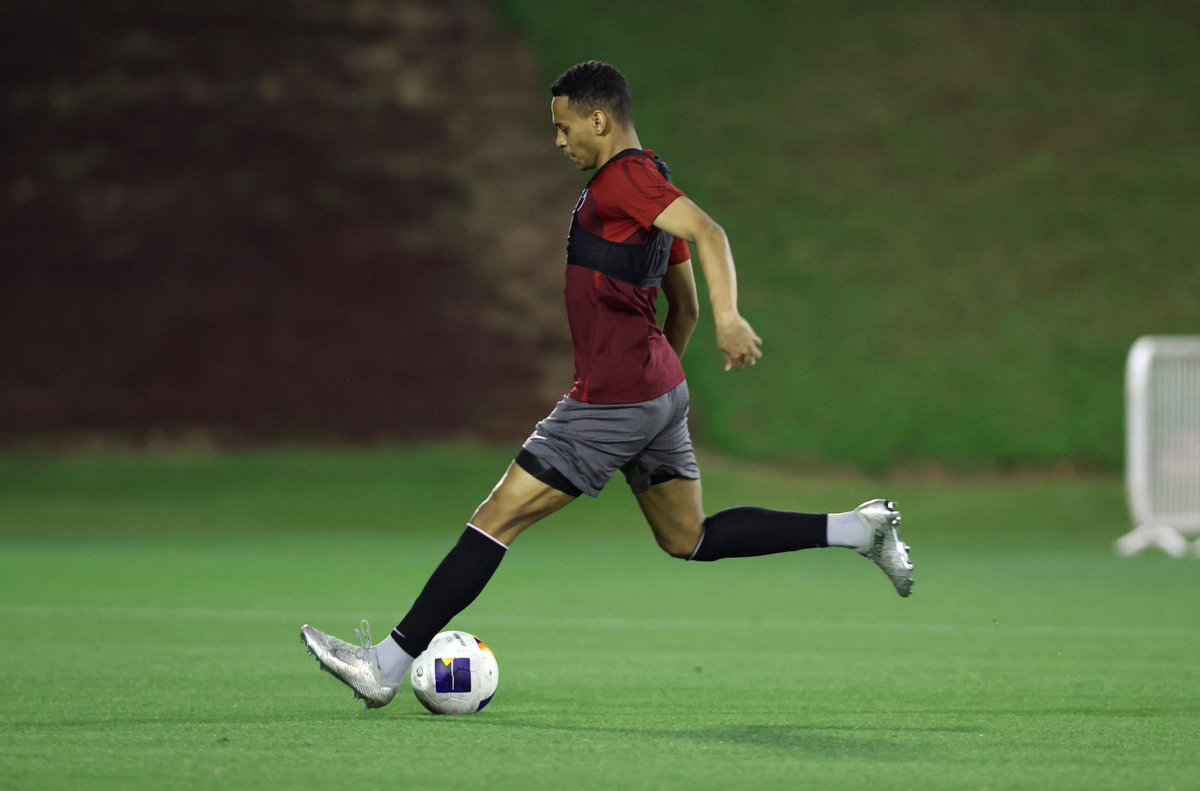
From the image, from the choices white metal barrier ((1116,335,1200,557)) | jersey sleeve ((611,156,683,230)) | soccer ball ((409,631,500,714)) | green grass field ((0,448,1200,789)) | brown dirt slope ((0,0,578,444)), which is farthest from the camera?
brown dirt slope ((0,0,578,444))

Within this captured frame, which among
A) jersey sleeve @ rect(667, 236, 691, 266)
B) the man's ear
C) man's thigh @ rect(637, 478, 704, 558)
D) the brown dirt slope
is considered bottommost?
man's thigh @ rect(637, 478, 704, 558)

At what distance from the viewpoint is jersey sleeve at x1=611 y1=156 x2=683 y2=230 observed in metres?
5.46

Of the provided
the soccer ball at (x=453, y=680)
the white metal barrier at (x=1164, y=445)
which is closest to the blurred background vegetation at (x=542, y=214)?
the white metal barrier at (x=1164, y=445)

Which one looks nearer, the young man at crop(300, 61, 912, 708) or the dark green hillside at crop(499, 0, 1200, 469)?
the young man at crop(300, 61, 912, 708)

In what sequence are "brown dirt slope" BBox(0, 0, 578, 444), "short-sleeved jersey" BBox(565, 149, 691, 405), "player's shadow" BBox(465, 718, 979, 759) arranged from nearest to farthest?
"player's shadow" BBox(465, 718, 979, 759) → "short-sleeved jersey" BBox(565, 149, 691, 405) → "brown dirt slope" BBox(0, 0, 578, 444)

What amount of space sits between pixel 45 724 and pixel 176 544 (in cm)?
1016

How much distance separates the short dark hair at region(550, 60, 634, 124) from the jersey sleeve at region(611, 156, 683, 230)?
22 cm

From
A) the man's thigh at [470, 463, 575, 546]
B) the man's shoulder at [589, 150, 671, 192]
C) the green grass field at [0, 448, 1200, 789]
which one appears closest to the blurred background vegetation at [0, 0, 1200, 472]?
the green grass field at [0, 448, 1200, 789]

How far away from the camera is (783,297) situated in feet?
78.1

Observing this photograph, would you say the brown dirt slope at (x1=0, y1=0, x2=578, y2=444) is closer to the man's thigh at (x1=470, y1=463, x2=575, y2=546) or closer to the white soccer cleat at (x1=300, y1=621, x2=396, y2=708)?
the white soccer cleat at (x1=300, y1=621, x2=396, y2=708)

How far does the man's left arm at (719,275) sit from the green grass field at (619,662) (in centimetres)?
118

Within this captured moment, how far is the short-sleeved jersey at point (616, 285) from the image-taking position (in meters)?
5.58

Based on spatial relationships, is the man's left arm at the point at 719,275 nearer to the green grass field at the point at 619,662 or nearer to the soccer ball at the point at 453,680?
the green grass field at the point at 619,662

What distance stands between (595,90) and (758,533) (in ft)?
5.25
